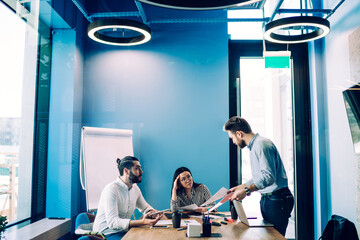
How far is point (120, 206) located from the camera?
2629mm

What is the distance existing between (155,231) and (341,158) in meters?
2.52

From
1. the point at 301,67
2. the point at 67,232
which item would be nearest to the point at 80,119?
the point at 67,232

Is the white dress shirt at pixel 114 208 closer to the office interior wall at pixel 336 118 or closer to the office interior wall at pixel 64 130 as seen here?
the office interior wall at pixel 64 130

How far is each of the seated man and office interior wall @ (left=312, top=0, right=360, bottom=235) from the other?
2.26 meters

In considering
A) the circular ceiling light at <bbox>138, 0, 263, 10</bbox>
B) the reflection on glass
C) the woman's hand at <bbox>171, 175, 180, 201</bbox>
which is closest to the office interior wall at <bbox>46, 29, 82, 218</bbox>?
the reflection on glass

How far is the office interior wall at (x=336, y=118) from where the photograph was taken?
340cm

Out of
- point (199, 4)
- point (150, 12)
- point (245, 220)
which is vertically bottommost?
point (245, 220)

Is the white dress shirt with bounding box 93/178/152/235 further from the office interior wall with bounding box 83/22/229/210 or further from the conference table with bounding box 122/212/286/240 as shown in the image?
the office interior wall with bounding box 83/22/229/210

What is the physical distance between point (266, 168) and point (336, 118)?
169cm

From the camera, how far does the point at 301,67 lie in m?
4.37

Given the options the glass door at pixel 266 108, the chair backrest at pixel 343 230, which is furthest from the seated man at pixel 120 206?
the glass door at pixel 266 108

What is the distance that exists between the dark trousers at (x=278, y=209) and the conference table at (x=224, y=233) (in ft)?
1.20

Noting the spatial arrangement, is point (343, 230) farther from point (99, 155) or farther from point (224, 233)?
point (99, 155)

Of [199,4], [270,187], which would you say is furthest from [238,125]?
[199,4]
